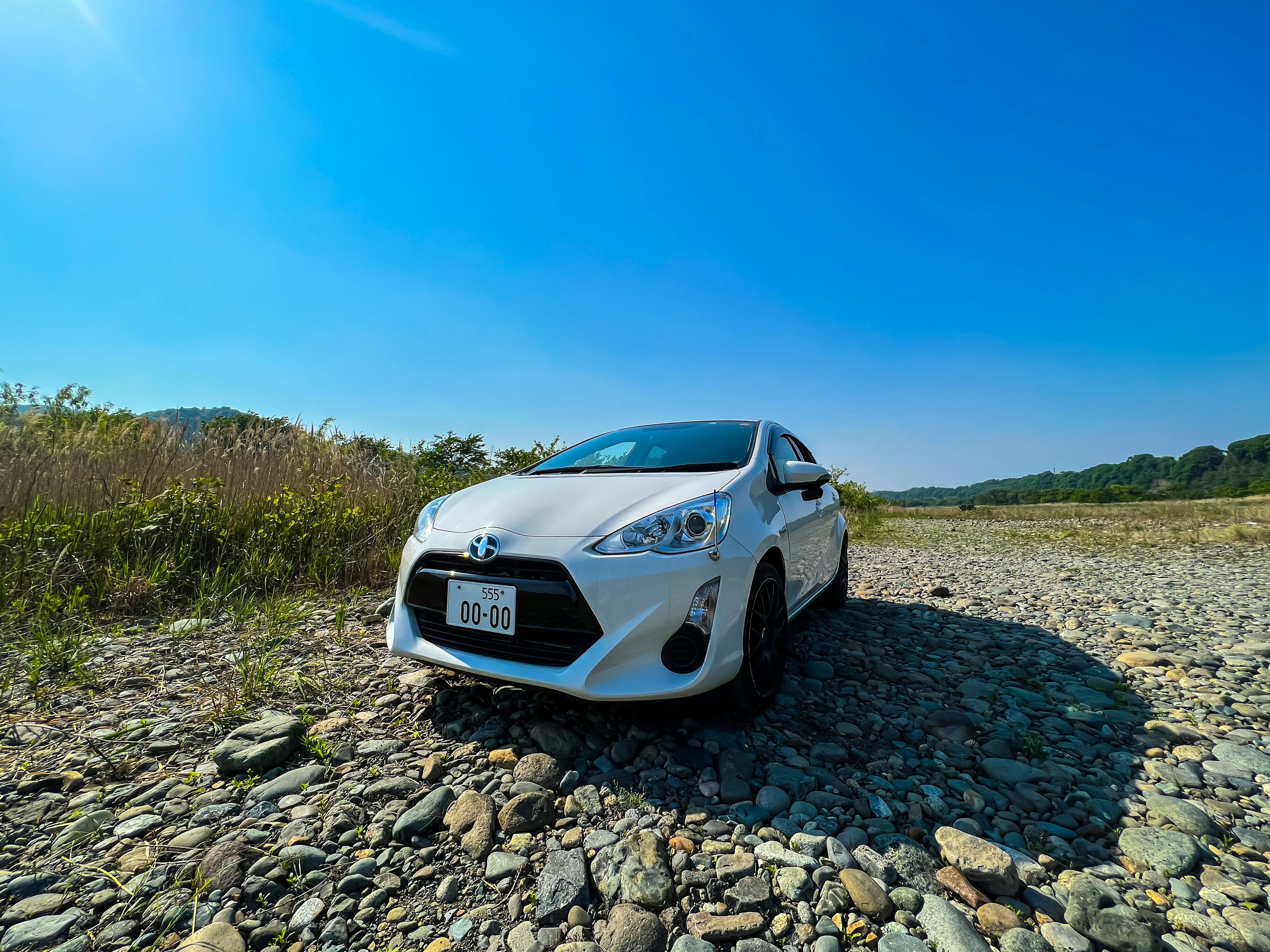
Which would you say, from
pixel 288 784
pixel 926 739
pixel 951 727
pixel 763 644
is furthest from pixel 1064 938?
pixel 288 784

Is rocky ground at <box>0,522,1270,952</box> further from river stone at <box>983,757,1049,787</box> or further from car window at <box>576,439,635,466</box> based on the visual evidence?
car window at <box>576,439,635,466</box>

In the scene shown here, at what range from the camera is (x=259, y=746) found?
211 cm

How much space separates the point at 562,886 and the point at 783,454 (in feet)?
9.36

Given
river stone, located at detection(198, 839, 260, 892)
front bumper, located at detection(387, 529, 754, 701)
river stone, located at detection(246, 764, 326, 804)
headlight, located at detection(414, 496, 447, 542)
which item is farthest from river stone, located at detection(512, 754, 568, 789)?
headlight, located at detection(414, 496, 447, 542)

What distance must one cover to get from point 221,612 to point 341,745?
7.21 feet

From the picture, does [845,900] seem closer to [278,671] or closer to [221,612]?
[278,671]

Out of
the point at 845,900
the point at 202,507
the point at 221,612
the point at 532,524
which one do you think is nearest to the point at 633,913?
the point at 845,900

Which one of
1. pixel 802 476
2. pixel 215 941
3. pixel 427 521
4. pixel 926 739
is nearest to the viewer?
pixel 215 941

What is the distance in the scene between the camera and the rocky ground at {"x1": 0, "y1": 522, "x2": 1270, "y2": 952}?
1426mm

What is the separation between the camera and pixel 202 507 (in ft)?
14.4

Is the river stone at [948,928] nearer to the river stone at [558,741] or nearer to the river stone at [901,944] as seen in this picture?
the river stone at [901,944]

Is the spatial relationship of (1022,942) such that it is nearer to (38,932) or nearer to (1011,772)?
(1011,772)

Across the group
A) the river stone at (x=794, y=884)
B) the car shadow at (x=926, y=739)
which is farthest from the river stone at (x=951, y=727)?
the river stone at (x=794, y=884)

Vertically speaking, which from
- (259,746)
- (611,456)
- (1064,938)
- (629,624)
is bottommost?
(1064,938)
